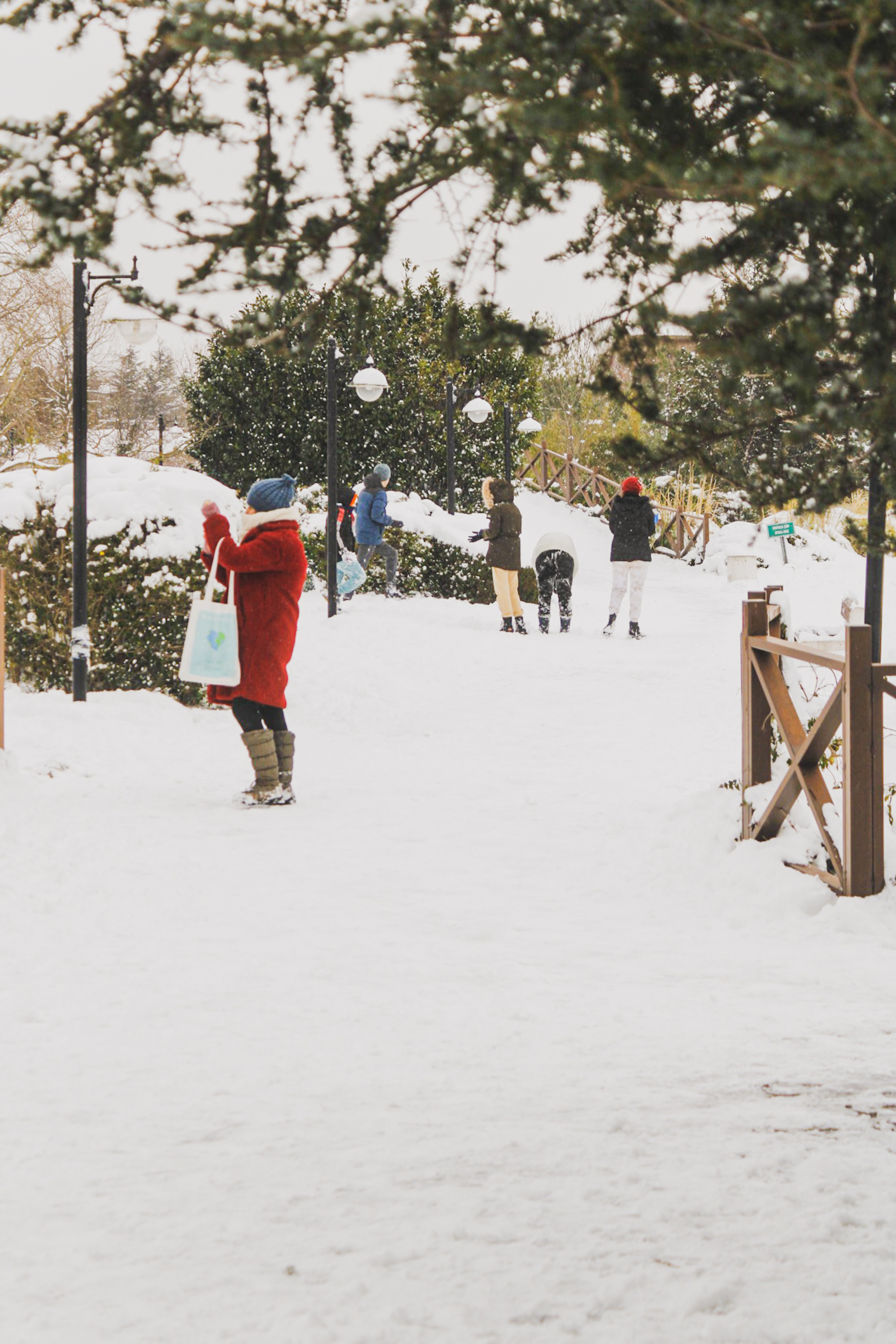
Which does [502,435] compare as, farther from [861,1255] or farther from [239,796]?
[861,1255]

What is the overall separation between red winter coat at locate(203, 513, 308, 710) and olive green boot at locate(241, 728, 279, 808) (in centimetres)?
19

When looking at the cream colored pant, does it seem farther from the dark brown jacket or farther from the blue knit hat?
the blue knit hat

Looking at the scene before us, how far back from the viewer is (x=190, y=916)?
16.9 feet

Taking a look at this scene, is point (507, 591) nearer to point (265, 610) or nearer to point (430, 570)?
point (430, 570)

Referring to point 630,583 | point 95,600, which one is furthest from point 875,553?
point 630,583

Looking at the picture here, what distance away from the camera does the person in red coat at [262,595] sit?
6.81 m

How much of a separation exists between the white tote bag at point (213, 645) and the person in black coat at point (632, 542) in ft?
26.2

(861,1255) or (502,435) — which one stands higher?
(502,435)

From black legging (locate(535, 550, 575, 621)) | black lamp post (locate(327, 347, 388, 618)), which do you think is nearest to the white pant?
black legging (locate(535, 550, 575, 621))

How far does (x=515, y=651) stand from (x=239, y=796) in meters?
6.20

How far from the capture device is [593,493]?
3073 centimetres

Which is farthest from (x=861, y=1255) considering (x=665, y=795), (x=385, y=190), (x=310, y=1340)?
(x=665, y=795)

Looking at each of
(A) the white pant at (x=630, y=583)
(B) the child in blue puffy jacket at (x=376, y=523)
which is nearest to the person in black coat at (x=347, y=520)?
(B) the child in blue puffy jacket at (x=376, y=523)

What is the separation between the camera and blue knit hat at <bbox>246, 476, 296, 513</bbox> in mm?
6863
